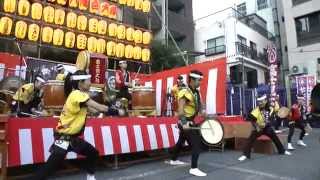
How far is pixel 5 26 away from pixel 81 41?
2.75m

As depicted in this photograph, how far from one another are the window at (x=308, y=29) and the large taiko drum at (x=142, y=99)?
21.7 metres

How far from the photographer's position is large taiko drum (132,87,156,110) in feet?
32.9

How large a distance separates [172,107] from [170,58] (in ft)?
35.4

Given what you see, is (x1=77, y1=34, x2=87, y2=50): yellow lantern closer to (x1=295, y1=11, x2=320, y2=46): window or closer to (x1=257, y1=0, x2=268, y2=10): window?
(x1=295, y1=11, x2=320, y2=46): window

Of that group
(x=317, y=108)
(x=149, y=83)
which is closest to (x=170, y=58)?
(x=149, y=83)

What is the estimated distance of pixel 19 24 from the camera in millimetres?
12148

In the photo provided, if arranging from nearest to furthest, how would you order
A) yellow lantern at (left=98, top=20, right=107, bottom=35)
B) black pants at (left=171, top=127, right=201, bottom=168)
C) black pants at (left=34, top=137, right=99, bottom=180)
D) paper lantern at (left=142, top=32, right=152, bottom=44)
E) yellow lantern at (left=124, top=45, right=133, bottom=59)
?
black pants at (left=34, top=137, right=99, bottom=180) → black pants at (left=171, top=127, right=201, bottom=168) → yellow lantern at (left=98, top=20, right=107, bottom=35) → yellow lantern at (left=124, top=45, right=133, bottom=59) → paper lantern at (left=142, top=32, right=152, bottom=44)

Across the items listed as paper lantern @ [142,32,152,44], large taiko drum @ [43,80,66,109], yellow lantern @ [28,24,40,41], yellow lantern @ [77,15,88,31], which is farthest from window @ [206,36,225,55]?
large taiko drum @ [43,80,66,109]

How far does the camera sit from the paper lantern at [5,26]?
11.8 meters

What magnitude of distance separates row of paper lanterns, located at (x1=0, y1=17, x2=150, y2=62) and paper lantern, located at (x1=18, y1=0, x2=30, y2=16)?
0.34m

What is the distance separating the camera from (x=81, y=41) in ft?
45.4

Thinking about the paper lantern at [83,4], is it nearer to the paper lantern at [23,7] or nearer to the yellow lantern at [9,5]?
the paper lantern at [23,7]

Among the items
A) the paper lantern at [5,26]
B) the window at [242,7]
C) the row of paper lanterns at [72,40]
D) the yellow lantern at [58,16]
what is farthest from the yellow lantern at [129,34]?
the window at [242,7]

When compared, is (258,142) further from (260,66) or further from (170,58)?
(260,66)
